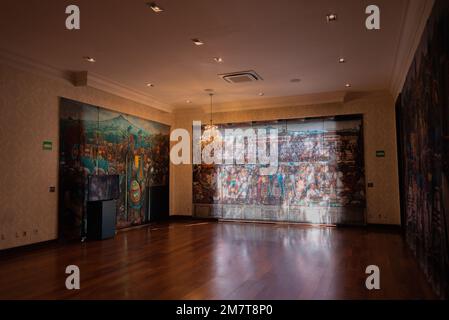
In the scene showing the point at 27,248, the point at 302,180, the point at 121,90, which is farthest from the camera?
the point at 302,180

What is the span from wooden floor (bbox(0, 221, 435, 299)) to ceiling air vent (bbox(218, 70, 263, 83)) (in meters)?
3.70

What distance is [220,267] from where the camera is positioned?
482 cm

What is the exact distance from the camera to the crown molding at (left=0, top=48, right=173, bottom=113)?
5.85m

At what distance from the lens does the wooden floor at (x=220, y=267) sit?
377 centimetres

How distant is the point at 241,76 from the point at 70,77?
12.6 ft

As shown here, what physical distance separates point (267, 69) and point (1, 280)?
19.4ft

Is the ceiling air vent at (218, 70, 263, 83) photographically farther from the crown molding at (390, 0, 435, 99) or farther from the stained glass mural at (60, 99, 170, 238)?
the stained glass mural at (60, 99, 170, 238)

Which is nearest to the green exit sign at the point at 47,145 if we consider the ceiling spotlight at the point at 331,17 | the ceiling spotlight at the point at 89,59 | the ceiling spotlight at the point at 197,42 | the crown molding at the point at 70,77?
the crown molding at the point at 70,77

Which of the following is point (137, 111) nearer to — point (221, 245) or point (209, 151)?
point (209, 151)

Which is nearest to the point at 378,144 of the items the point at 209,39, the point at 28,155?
the point at 209,39

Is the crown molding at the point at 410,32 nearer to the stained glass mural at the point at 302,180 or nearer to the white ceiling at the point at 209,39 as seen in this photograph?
the white ceiling at the point at 209,39

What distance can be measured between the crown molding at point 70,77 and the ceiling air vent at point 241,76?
2.74 m

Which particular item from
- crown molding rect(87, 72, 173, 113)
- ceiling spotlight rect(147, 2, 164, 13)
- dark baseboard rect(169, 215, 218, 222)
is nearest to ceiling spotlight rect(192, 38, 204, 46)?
ceiling spotlight rect(147, 2, 164, 13)

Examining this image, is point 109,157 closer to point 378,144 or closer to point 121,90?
point 121,90
